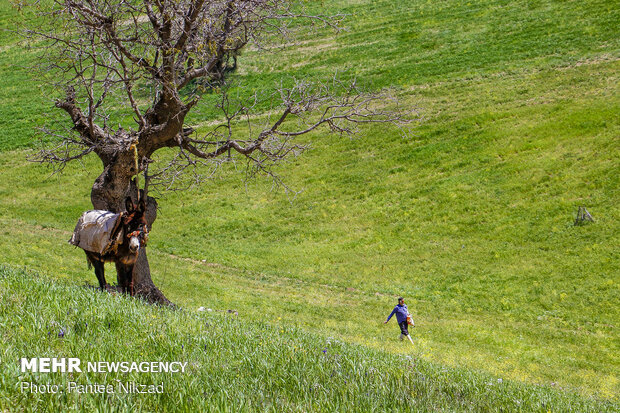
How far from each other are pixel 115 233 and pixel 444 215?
988 inches

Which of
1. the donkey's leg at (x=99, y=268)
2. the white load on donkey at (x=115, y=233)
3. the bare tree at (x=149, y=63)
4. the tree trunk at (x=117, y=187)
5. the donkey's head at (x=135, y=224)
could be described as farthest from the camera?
the tree trunk at (x=117, y=187)

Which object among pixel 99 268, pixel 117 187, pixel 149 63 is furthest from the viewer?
pixel 149 63

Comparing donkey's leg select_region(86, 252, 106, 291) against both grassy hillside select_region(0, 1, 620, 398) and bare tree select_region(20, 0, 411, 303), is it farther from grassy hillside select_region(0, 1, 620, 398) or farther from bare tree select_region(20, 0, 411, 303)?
grassy hillside select_region(0, 1, 620, 398)

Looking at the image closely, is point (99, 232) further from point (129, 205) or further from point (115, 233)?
point (129, 205)

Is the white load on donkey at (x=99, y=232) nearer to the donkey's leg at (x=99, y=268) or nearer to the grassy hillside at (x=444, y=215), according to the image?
the donkey's leg at (x=99, y=268)

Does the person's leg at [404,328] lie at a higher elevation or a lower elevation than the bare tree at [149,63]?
lower

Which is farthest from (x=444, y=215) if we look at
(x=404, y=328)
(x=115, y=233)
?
(x=115, y=233)

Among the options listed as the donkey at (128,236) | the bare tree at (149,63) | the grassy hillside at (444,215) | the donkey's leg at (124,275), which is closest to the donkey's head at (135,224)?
the donkey at (128,236)

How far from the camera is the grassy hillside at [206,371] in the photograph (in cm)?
420

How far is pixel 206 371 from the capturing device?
5.18m

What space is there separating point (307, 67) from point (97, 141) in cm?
4679

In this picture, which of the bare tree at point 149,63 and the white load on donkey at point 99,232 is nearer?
the white load on donkey at point 99,232

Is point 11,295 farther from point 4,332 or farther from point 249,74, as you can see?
point 249,74

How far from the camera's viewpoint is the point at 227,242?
32.8 meters
